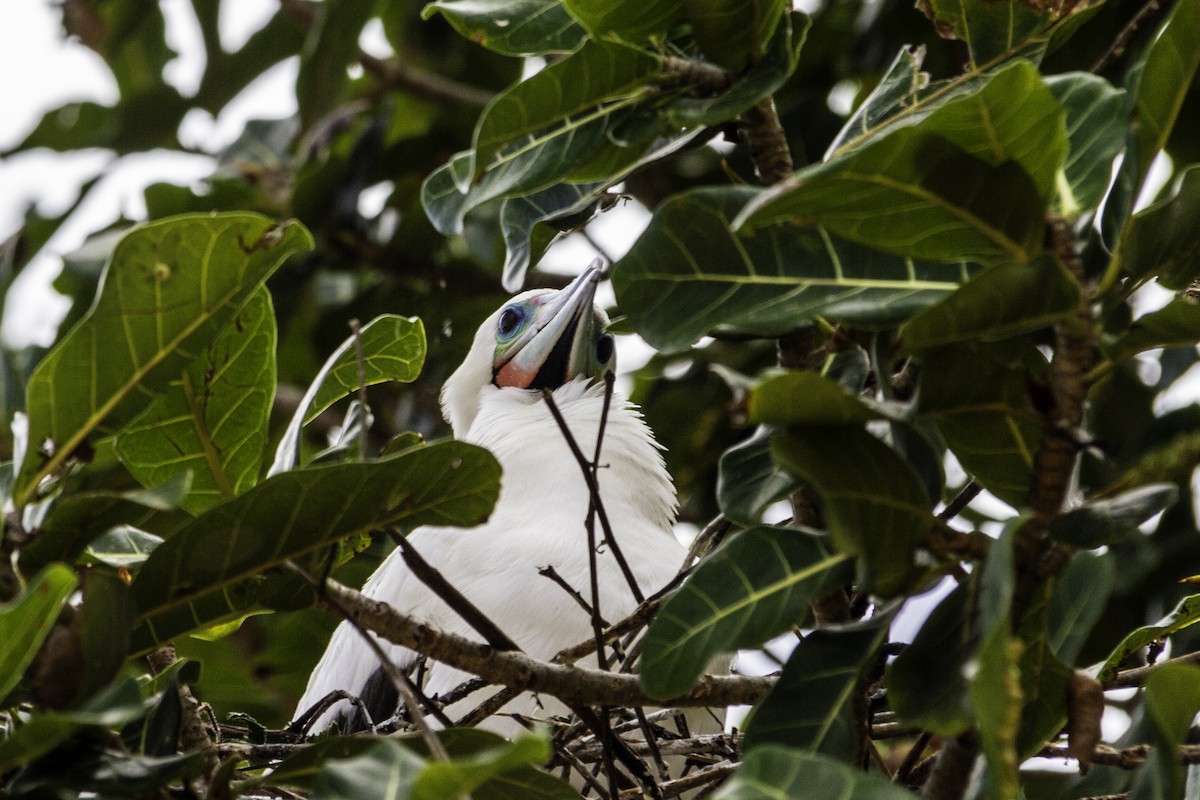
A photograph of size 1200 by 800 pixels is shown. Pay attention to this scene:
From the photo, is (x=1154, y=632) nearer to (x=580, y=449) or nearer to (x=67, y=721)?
(x=580, y=449)

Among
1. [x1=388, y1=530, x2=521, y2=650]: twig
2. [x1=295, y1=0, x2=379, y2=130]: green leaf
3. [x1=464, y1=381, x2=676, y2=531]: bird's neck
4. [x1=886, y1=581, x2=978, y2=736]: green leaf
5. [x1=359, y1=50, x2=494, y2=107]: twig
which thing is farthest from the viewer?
[x1=359, y1=50, x2=494, y2=107]: twig

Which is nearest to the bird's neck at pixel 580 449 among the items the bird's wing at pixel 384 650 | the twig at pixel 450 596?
the bird's wing at pixel 384 650

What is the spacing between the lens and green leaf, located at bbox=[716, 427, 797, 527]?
144cm

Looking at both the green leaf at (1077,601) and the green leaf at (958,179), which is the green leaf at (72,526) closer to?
the green leaf at (958,179)

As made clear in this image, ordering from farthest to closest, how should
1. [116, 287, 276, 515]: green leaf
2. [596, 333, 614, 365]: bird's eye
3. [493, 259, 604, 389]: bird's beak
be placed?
[596, 333, 614, 365]: bird's eye, [493, 259, 604, 389]: bird's beak, [116, 287, 276, 515]: green leaf

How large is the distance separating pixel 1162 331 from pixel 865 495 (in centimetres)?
31

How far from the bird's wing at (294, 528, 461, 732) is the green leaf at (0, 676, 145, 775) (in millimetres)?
1210

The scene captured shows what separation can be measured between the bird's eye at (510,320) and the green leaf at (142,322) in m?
1.88

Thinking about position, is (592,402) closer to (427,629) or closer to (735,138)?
(735,138)

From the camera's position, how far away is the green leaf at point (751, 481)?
144cm

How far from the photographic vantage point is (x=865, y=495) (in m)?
1.28

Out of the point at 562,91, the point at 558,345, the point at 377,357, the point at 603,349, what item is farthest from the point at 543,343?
the point at 562,91

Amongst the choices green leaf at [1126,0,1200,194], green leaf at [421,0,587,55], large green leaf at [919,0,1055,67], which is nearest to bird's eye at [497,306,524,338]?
green leaf at [421,0,587,55]

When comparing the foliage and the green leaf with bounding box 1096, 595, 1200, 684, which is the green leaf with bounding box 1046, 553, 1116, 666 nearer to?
A: the foliage
